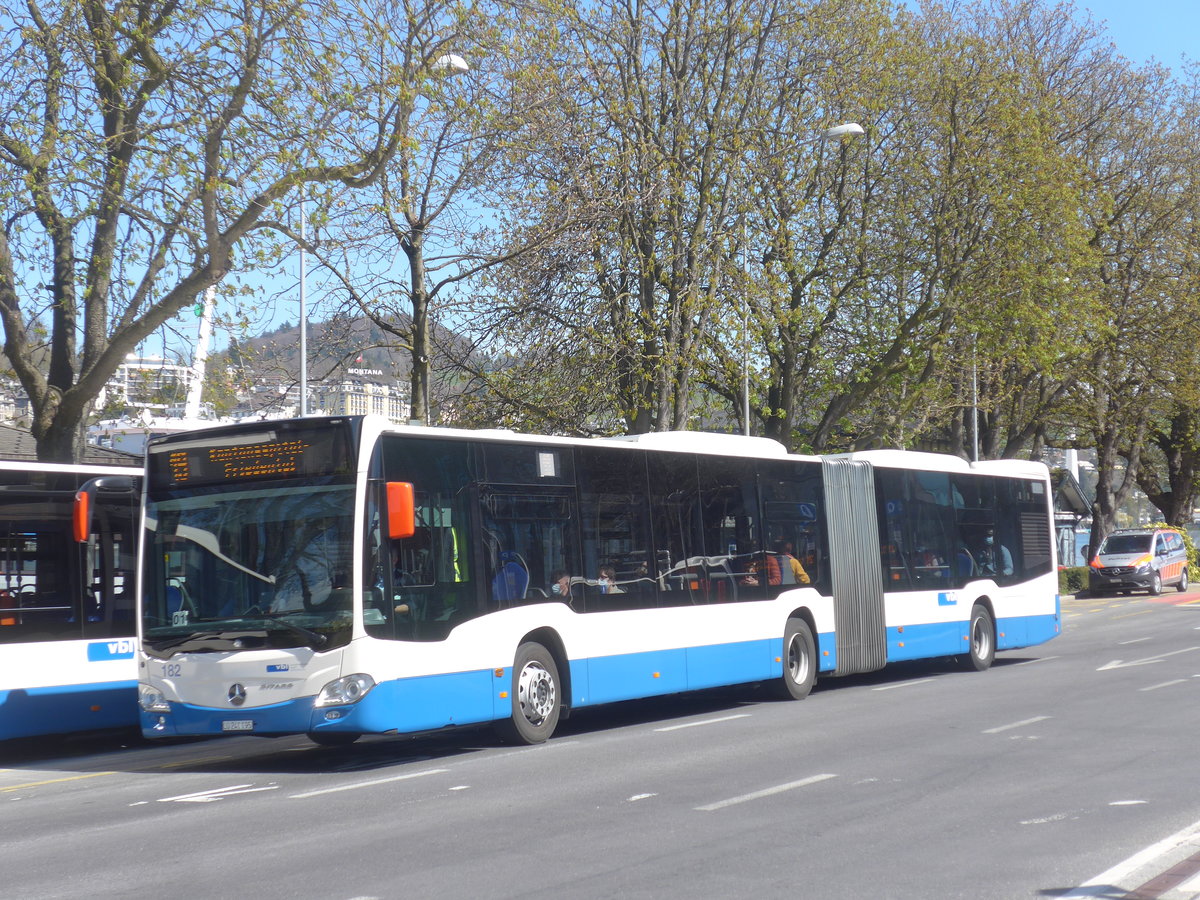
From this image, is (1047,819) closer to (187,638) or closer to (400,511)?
(400,511)

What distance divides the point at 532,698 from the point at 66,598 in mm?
4521

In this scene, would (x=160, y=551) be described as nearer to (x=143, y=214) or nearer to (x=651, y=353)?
(x=143, y=214)

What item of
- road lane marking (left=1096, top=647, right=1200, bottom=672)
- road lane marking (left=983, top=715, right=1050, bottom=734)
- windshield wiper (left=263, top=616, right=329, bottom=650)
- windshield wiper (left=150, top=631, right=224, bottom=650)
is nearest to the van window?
road lane marking (left=1096, top=647, right=1200, bottom=672)

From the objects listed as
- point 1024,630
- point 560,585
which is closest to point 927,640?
point 1024,630

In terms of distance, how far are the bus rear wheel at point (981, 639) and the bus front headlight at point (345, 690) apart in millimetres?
11768

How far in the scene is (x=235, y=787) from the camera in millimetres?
10539

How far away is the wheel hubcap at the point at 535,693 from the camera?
40.8 ft

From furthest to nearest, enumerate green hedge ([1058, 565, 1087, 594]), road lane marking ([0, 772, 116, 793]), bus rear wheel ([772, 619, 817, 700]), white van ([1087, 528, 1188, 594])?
green hedge ([1058, 565, 1087, 594])
white van ([1087, 528, 1188, 594])
bus rear wheel ([772, 619, 817, 700])
road lane marking ([0, 772, 116, 793])

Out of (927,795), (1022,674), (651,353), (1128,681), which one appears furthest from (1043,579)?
(927,795)

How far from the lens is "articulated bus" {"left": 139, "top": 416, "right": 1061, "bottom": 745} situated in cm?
1093

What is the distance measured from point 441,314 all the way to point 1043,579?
1060 cm

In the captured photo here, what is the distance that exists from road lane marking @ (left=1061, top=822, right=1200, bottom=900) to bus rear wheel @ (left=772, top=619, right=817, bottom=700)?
8.66 metres

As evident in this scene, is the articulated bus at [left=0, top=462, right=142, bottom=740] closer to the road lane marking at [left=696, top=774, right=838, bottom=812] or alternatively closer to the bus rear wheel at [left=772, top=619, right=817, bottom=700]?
the road lane marking at [left=696, top=774, right=838, bottom=812]

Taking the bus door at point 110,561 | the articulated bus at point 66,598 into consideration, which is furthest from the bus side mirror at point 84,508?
the bus door at point 110,561
